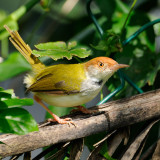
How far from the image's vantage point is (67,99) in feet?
5.46

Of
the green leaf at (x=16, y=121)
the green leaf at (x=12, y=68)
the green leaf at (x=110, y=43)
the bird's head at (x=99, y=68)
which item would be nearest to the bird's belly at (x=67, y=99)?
the bird's head at (x=99, y=68)

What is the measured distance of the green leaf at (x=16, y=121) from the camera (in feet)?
3.25

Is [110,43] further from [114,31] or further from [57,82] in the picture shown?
[114,31]

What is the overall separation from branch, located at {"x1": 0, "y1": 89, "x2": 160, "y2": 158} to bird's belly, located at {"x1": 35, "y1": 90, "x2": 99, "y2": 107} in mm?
148

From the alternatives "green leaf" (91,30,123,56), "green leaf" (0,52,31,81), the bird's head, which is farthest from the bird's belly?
"green leaf" (0,52,31,81)

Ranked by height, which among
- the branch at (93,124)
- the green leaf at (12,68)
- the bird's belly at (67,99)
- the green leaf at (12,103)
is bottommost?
the branch at (93,124)

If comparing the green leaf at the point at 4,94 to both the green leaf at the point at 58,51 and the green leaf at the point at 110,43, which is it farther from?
the green leaf at the point at 110,43

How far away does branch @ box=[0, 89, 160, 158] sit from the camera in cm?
115

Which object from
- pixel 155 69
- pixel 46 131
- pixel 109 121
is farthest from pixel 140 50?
pixel 46 131

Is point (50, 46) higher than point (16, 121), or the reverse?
point (50, 46)

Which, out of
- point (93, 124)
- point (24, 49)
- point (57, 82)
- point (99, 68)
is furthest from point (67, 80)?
point (93, 124)

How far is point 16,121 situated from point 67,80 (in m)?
0.75

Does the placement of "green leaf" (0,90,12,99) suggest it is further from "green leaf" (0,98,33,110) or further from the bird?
the bird

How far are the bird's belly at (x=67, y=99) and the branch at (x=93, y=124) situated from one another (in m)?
0.15
